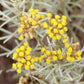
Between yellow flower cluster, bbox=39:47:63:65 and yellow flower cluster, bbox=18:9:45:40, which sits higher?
yellow flower cluster, bbox=18:9:45:40

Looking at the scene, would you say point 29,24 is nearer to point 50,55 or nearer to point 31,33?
point 31,33

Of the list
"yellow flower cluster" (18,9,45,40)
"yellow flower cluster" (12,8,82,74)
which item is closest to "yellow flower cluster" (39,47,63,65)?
"yellow flower cluster" (12,8,82,74)

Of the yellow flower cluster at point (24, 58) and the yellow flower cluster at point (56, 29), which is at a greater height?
the yellow flower cluster at point (56, 29)

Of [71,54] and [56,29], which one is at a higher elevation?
[56,29]

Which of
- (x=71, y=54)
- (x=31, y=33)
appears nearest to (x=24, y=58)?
(x=31, y=33)

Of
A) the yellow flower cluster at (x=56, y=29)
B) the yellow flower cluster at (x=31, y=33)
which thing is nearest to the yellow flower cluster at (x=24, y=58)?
the yellow flower cluster at (x=31, y=33)

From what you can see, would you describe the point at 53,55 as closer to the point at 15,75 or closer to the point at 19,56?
the point at 19,56

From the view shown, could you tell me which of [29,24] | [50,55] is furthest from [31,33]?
[50,55]

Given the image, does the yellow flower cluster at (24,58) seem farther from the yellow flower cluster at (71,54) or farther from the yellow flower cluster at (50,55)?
the yellow flower cluster at (71,54)

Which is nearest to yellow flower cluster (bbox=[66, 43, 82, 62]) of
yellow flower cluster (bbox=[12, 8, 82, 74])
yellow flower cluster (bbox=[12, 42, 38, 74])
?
yellow flower cluster (bbox=[12, 8, 82, 74])

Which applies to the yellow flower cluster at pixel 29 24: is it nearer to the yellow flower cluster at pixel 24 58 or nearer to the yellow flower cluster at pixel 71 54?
the yellow flower cluster at pixel 24 58

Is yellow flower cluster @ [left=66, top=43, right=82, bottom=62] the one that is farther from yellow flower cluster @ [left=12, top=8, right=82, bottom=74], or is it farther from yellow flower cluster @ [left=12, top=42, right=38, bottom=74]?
yellow flower cluster @ [left=12, top=42, right=38, bottom=74]

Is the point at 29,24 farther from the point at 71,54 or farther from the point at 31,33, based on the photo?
the point at 71,54
